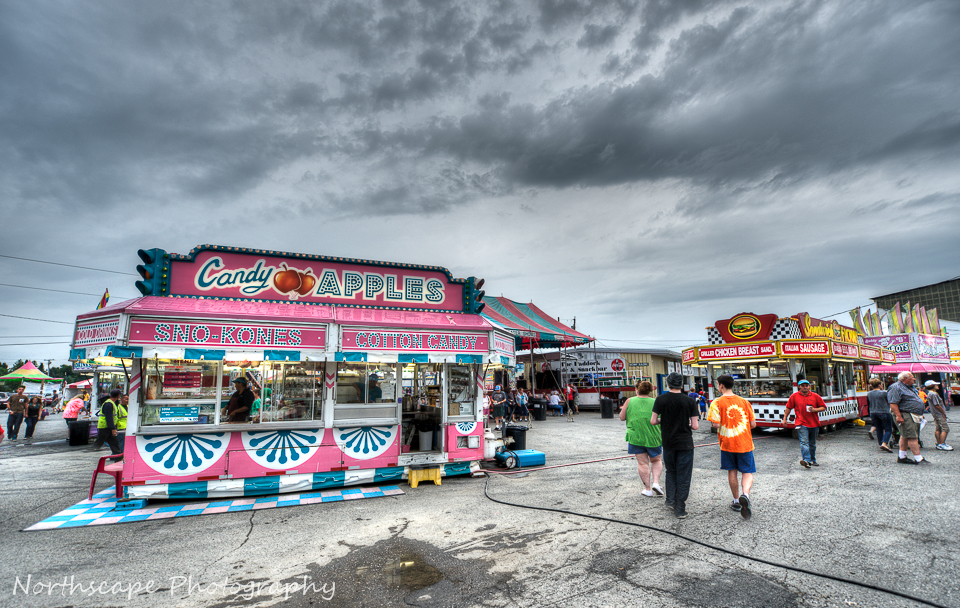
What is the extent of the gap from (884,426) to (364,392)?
1140 cm

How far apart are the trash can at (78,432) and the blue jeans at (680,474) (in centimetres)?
1682

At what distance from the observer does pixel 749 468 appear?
556cm

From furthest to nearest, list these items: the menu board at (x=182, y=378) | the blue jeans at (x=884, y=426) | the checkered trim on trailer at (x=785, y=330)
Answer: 1. the checkered trim on trailer at (x=785, y=330)
2. the blue jeans at (x=884, y=426)
3. the menu board at (x=182, y=378)

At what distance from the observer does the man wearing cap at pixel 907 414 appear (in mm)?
8414

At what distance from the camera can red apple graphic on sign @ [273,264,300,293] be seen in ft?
26.3

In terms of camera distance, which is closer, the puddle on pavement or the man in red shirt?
the puddle on pavement

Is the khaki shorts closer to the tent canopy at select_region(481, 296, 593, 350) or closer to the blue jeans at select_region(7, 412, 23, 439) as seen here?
the tent canopy at select_region(481, 296, 593, 350)

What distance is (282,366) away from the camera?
26.3ft

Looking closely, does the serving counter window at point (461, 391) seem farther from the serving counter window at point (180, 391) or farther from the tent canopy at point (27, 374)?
the tent canopy at point (27, 374)

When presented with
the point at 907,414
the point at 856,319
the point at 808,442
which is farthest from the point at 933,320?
the point at 808,442

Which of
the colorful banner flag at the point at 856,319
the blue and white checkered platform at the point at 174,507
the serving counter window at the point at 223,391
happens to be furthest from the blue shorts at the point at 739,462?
the colorful banner flag at the point at 856,319

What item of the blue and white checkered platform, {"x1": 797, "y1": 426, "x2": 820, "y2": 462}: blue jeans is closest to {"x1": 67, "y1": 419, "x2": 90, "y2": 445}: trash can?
the blue and white checkered platform

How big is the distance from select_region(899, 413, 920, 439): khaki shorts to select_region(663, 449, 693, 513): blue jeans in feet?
20.0

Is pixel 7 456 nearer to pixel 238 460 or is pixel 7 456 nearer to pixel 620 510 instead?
pixel 238 460
